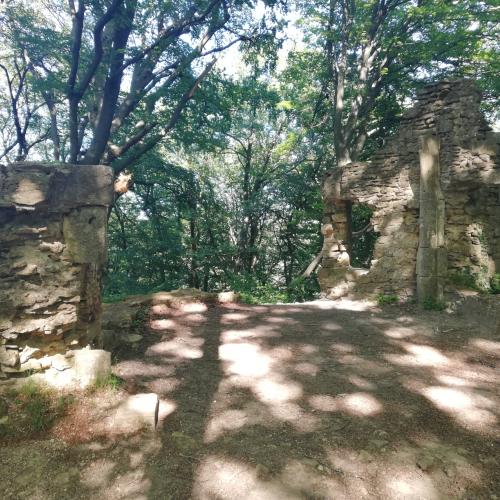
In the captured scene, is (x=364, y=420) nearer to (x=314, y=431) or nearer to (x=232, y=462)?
(x=314, y=431)

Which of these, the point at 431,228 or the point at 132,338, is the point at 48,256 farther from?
the point at 431,228

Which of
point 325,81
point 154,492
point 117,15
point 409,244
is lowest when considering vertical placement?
point 154,492

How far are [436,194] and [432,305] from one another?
2.35 metres

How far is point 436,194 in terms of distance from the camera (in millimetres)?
7527

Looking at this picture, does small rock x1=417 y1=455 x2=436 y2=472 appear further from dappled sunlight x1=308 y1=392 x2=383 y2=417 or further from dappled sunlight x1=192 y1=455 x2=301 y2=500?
dappled sunlight x1=192 y1=455 x2=301 y2=500

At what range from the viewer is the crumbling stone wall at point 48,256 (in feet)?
11.9

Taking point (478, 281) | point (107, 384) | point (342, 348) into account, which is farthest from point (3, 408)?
point (478, 281)

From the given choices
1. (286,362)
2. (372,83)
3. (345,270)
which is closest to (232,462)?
(286,362)

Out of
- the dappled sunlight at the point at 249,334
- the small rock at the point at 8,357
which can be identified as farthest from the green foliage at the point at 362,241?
the small rock at the point at 8,357

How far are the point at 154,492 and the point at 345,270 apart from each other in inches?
304

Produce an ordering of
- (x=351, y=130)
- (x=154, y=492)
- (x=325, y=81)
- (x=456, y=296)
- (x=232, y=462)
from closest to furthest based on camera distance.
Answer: (x=154, y=492)
(x=232, y=462)
(x=456, y=296)
(x=351, y=130)
(x=325, y=81)

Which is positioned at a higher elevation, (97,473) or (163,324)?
(163,324)

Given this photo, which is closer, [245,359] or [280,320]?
[245,359]

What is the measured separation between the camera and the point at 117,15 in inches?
296
